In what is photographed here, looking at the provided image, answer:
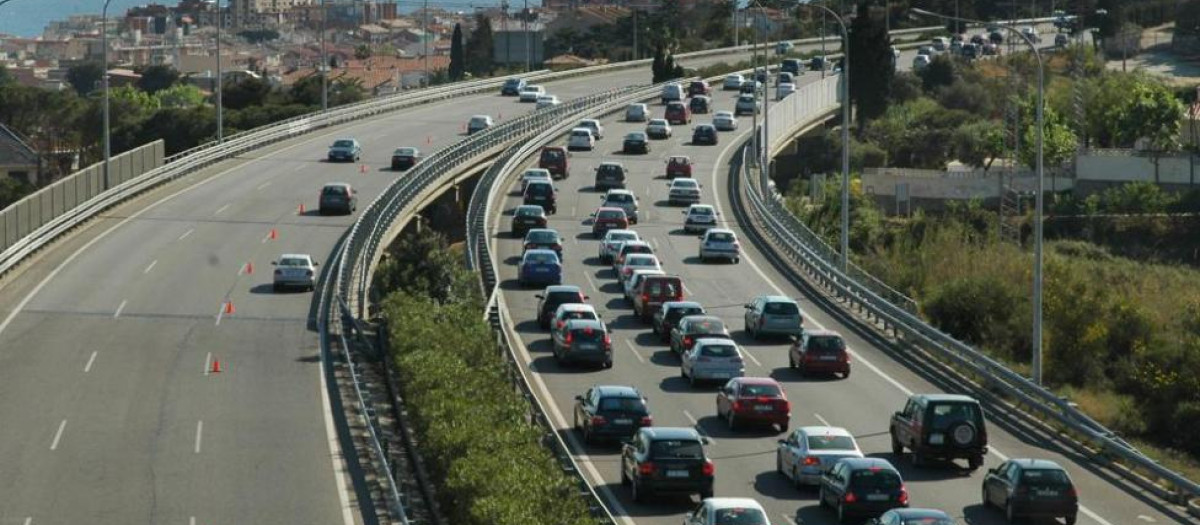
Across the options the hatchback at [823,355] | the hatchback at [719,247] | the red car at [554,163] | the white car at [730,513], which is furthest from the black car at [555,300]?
the red car at [554,163]

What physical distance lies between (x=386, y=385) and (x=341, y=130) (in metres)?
58.2

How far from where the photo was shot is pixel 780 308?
49250 millimetres

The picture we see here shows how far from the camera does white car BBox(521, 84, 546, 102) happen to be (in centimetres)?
11782

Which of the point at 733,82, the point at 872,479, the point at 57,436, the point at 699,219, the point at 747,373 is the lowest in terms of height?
the point at 57,436

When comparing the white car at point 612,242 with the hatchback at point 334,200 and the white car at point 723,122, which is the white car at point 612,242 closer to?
the hatchback at point 334,200

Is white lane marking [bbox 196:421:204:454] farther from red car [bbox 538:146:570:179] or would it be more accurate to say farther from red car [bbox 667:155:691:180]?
red car [bbox 667:155:691:180]

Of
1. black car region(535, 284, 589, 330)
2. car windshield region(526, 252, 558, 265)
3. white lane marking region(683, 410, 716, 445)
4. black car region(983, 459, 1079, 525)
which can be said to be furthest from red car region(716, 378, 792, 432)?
car windshield region(526, 252, 558, 265)

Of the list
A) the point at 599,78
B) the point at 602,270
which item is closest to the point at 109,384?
the point at 602,270

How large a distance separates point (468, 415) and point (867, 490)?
20.9 feet

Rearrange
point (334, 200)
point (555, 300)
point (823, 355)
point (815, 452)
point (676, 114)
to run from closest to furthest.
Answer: point (815, 452)
point (823, 355)
point (555, 300)
point (334, 200)
point (676, 114)

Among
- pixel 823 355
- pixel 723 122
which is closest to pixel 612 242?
pixel 823 355

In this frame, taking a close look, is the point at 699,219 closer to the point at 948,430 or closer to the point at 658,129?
the point at 658,129

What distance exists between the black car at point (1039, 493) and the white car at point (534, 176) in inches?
1821

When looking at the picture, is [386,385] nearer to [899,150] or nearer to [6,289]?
[6,289]
